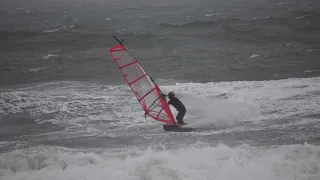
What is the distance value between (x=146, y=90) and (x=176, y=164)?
3.00 metres

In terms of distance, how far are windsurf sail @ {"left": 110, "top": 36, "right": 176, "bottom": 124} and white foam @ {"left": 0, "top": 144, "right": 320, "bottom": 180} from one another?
194 cm

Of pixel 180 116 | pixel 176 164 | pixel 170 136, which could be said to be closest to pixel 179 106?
pixel 180 116

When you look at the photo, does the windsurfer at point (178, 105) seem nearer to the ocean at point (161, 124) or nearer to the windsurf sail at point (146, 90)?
the windsurf sail at point (146, 90)

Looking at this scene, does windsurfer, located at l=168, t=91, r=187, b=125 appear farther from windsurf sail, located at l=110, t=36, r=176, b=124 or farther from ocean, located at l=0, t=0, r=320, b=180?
ocean, located at l=0, t=0, r=320, b=180

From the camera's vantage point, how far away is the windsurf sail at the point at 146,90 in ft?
30.0

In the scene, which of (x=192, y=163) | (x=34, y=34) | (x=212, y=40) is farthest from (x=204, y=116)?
(x=34, y=34)

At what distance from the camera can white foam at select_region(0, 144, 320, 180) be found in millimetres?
6367

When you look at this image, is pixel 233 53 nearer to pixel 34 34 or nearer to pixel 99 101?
pixel 99 101

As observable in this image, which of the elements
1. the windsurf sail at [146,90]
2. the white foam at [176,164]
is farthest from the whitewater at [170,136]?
the windsurf sail at [146,90]

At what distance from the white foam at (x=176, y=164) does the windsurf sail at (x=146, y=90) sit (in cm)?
194

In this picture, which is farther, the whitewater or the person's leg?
the person's leg

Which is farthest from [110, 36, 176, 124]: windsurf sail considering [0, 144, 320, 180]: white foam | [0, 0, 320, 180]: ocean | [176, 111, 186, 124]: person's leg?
[0, 144, 320, 180]: white foam

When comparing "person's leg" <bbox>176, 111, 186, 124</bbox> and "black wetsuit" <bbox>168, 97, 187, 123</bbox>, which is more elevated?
"black wetsuit" <bbox>168, 97, 187, 123</bbox>

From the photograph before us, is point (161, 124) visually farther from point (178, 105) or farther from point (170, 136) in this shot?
point (170, 136)
